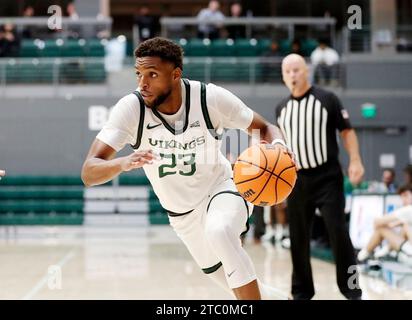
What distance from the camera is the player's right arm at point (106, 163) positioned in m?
4.07

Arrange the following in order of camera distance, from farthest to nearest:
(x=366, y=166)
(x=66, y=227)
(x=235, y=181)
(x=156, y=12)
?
(x=156, y=12), (x=366, y=166), (x=66, y=227), (x=235, y=181)

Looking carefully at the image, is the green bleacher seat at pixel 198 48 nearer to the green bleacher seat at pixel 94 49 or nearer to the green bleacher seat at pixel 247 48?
the green bleacher seat at pixel 247 48

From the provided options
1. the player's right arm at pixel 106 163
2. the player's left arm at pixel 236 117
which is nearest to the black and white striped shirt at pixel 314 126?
the player's left arm at pixel 236 117

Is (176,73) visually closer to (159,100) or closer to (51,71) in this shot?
(159,100)

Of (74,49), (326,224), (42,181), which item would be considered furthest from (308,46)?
(326,224)

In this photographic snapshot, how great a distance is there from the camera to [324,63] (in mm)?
16750

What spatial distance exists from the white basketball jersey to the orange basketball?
0.27 m

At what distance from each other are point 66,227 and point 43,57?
3873 millimetres

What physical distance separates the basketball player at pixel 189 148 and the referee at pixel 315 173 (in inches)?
57.0

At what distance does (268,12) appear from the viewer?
70.1ft

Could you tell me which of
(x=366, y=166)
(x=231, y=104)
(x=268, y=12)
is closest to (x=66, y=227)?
(x=366, y=166)

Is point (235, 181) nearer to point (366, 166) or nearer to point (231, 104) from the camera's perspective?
point (231, 104)

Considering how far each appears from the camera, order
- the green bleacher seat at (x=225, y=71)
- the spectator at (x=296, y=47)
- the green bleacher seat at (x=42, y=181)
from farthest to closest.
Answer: the spectator at (x=296, y=47)
the green bleacher seat at (x=225, y=71)
the green bleacher seat at (x=42, y=181)
